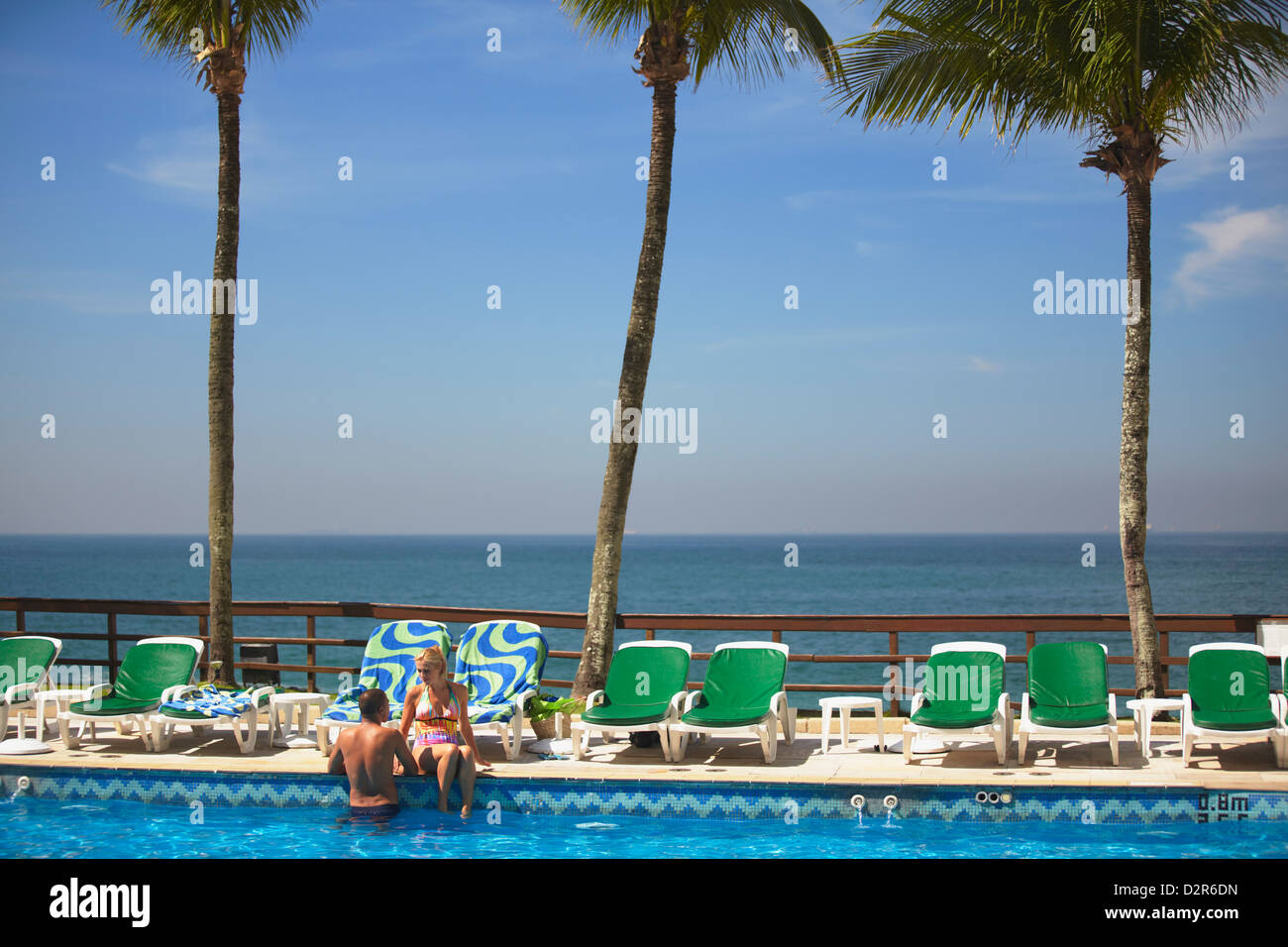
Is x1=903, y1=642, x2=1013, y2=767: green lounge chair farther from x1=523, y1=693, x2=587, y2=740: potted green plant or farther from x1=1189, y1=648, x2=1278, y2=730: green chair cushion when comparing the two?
x1=523, y1=693, x2=587, y2=740: potted green plant

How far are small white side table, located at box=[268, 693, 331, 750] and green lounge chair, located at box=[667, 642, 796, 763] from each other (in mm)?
2809

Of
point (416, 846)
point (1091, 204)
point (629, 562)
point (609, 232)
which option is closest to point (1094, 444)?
point (1091, 204)

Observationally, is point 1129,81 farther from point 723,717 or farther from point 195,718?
point 195,718

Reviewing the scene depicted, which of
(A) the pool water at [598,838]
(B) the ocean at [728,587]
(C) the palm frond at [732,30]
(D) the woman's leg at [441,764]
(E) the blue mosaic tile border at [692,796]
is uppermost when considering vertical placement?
(C) the palm frond at [732,30]

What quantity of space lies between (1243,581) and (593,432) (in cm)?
7160

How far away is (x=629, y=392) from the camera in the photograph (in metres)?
9.23

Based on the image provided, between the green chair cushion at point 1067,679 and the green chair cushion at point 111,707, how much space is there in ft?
20.9

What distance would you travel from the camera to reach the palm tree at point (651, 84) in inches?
361

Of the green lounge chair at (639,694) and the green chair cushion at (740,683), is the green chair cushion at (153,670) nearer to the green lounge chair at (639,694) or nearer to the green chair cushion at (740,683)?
the green lounge chair at (639,694)

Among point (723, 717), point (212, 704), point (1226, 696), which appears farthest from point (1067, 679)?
point (212, 704)

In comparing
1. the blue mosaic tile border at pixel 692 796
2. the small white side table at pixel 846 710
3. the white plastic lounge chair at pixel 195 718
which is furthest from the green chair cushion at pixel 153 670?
the small white side table at pixel 846 710

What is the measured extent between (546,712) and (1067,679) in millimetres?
3750

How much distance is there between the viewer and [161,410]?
57.0 metres

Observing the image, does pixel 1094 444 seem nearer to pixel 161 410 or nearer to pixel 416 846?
pixel 161 410
